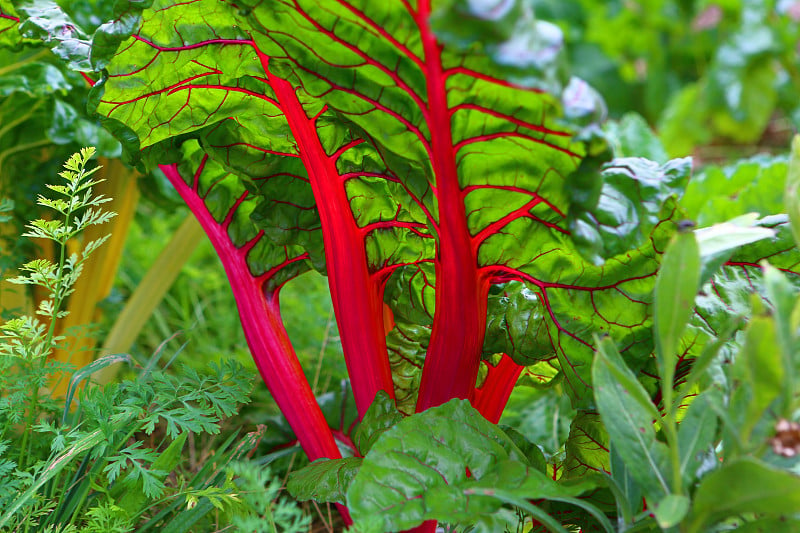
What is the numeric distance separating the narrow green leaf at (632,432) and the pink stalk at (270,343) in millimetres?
430

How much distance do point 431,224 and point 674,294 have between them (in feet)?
0.92

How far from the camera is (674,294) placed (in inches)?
22.2

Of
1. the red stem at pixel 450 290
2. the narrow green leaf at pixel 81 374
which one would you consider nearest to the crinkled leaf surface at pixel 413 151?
the red stem at pixel 450 290

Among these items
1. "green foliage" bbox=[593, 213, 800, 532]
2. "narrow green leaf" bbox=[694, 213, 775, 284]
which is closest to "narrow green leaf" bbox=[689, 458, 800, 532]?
"green foliage" bbox=[593, 213, 800, 532]

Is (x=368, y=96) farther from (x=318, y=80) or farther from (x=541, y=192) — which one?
(x=541, y=192)

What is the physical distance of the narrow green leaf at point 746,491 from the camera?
51 cm

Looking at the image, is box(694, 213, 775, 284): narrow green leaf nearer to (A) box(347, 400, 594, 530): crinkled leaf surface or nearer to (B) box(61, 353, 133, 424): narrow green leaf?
(A) box(347, 400, 594, 530): crinkled leaf surface

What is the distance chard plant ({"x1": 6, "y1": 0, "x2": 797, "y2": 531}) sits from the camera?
601 millimetres

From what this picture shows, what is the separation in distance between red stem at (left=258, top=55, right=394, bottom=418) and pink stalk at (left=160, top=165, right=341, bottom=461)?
Answer: 0.07 m

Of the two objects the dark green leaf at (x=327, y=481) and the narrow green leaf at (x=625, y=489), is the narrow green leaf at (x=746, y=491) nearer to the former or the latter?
the narrow green leaf at (x=625, y=489)

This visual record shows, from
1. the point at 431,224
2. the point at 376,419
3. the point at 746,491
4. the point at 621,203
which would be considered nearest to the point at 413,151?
the point at 431,224

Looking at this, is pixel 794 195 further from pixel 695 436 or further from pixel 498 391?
pixel 498 391

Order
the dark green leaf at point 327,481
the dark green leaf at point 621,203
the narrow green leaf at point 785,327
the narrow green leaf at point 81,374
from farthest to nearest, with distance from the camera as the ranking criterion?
the narrow green leaf at point 81,374 < the dark green leaf at point 327,481 < the dark green leaf at point 621,203 < the narrow green leaf at point 785,327

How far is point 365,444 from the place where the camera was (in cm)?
80
